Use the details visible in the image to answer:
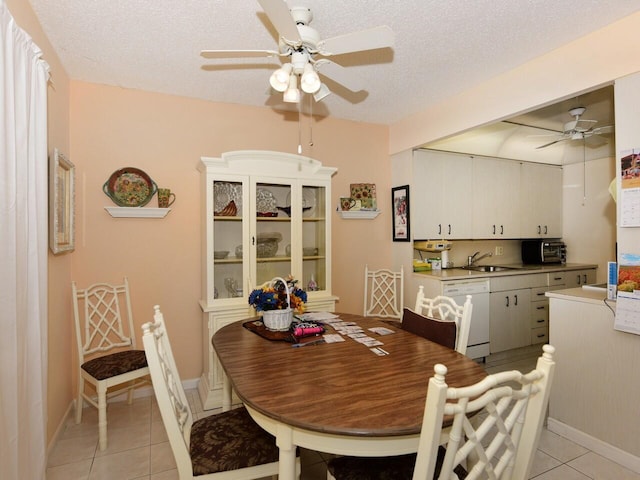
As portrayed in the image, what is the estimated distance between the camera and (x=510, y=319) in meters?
3.89

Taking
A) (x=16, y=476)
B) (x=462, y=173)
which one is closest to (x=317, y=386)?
(x=16, y=476)

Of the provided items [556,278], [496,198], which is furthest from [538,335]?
[496,198]

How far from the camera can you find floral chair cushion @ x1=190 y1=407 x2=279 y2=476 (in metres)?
1.42

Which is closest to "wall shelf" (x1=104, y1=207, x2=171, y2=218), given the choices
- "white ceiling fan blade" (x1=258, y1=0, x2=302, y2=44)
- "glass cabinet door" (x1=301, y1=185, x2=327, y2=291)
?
"glass cabinet door" (x1=301, y1=185, x2=327, y2=291)

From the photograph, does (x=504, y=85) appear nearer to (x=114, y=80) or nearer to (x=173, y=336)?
(x=114, y=80)

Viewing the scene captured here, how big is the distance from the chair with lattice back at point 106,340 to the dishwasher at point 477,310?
2946 millimetres

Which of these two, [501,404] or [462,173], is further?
[462,173]

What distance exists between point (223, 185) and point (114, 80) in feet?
3.88

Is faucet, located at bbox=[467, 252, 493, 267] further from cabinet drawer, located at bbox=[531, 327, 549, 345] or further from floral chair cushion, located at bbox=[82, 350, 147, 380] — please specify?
floral chair cushion, located at bbox=[82, 350, 147, 380]

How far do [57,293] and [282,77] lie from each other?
2161mm

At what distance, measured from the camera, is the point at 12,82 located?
144 cm

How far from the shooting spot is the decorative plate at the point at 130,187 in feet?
9.49

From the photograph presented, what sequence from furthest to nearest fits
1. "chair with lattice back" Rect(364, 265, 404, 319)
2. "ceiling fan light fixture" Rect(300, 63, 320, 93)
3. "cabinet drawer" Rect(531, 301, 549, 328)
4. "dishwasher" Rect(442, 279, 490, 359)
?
"cabinet drawer" Rect(531, 301, 549, 328) < "chair with lattice back" Rect(364, 265, 404, 319) < "dishwasher" Rect(442, 279, 490, 359) < "ceiling fan light fixture" Rect(300, 63, 320, 93)

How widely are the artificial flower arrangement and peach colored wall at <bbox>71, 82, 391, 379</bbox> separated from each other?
1238mm
